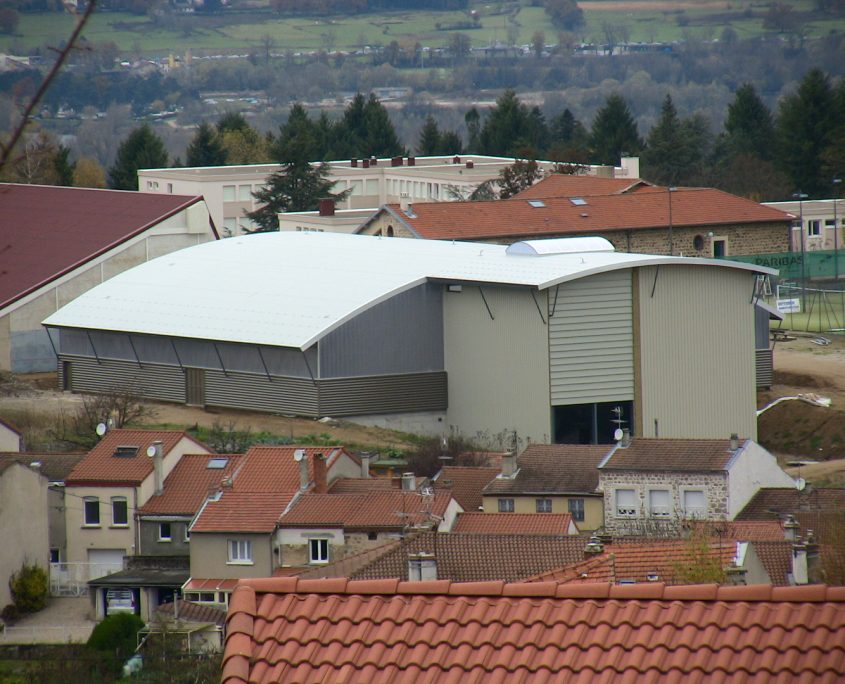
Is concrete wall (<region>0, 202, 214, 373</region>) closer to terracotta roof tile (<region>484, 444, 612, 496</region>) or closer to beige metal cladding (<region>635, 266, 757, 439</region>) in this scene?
beige metal cladding (<region>635, 266, 757, 439</region>)

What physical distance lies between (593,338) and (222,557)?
1491 cm

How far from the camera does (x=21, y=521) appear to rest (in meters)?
39.2

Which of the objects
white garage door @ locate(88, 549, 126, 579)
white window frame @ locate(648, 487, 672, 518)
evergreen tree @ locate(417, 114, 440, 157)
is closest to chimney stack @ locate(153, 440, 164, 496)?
white garage door @ locate(88, 549, 126, 579)

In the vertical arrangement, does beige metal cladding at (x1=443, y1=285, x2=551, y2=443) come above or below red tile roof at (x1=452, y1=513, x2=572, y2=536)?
above

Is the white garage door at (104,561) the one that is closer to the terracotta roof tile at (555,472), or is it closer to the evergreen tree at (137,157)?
the terracotta roof tile at (555,472)

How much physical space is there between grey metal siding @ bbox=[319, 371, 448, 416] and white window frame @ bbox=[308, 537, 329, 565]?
1246 cm

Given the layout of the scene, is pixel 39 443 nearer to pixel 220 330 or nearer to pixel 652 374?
pixel 220 330

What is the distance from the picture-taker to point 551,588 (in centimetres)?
993

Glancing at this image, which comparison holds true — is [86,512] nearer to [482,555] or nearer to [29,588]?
[29,588]

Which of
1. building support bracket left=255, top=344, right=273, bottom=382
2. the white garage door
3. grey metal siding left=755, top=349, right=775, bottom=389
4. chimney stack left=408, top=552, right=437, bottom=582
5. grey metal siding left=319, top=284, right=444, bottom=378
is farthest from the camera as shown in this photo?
grey metal siding left=755, top=349, right=775, bottom=389

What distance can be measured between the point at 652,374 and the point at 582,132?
82365 mm

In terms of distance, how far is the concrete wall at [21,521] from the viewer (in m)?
38.7

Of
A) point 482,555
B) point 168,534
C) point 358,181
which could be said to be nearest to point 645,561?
point 482,555

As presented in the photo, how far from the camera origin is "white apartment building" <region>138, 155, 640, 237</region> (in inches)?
3848
